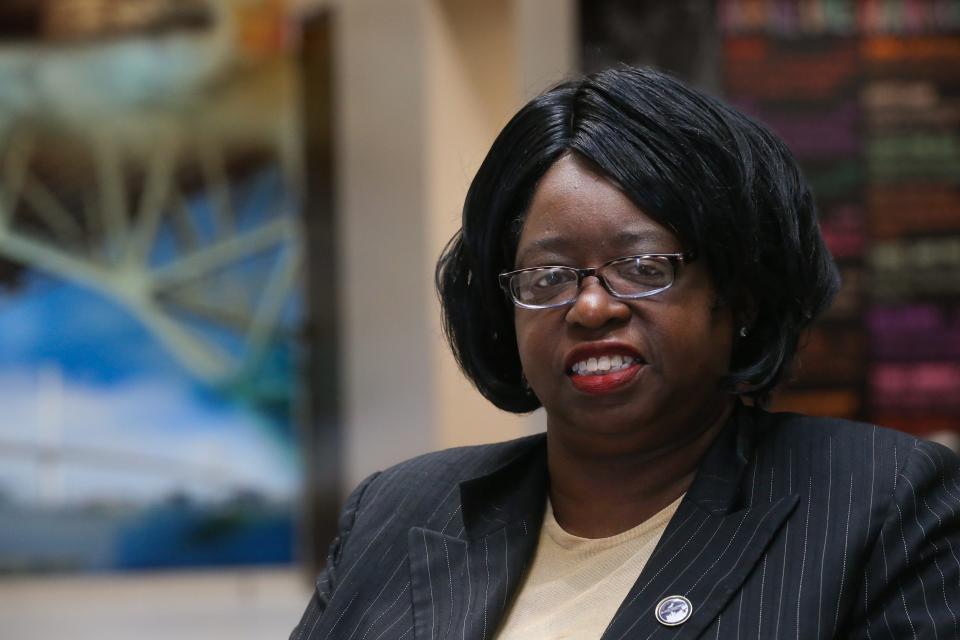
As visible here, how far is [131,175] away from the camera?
5.34 m

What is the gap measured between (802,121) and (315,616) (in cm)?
284

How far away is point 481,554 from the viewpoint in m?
1.97

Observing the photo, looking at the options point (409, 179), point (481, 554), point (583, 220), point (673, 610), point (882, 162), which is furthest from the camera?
point (409, 179)

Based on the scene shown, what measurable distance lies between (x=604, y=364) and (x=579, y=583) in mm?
298

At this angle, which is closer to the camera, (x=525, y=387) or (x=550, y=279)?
(x=550, y=279)

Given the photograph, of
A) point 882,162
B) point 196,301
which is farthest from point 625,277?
point 196,301

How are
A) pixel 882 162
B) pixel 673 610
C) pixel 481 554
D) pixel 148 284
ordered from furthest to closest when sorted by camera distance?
pixel 148 284, pixel 882 162, pixel 481 554, pixel 673 610

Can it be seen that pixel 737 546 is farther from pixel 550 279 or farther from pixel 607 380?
pixel 550 279

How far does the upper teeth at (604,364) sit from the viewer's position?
178 cm

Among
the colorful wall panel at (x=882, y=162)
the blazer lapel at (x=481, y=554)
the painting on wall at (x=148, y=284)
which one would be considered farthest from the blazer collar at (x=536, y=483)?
the painting on wall at (x=148, y=284)

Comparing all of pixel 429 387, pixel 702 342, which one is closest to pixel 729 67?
pixel 429 387

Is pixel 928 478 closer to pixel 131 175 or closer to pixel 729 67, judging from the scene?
pixel 729 67

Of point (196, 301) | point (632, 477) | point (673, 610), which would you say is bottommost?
point (196, 301)

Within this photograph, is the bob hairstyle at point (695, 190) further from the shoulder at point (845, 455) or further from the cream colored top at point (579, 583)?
the cream colored top at point (579, 583)
